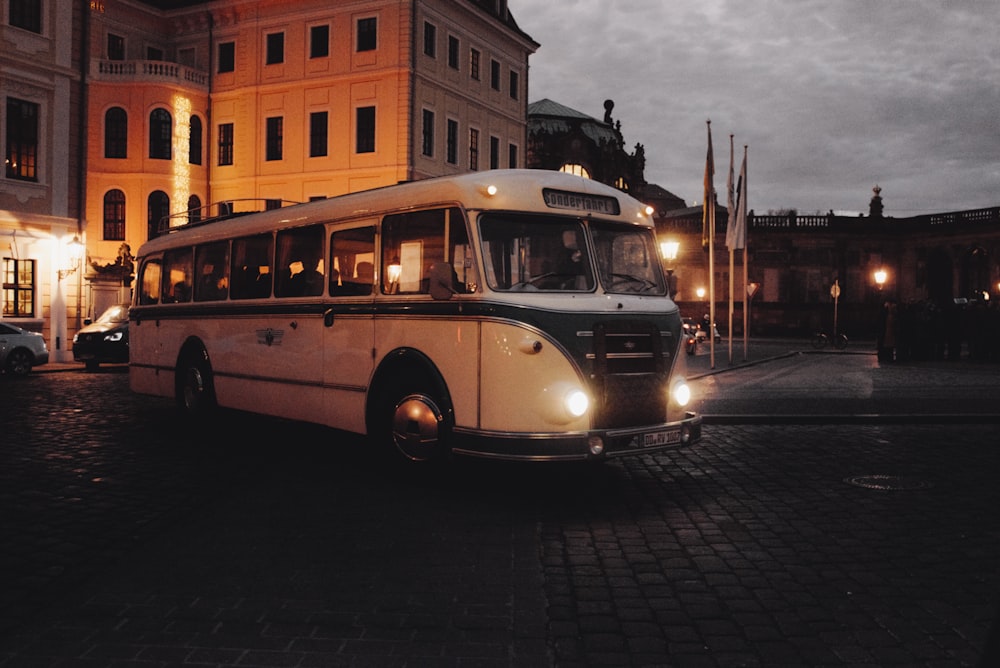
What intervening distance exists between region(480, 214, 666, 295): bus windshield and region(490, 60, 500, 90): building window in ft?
124

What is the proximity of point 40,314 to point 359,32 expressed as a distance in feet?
57.0

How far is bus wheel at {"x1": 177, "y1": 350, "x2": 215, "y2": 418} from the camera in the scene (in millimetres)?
12688

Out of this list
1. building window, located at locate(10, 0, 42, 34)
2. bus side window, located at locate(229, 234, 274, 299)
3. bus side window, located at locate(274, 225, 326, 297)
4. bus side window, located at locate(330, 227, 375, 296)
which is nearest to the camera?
bus side window, located at locate(330, 227, 375, 296)

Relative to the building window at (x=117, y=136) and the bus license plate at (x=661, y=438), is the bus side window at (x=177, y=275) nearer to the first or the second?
the bus license plate at (x=661, y=438)

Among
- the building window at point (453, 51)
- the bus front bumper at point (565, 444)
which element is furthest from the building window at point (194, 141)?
the bus front bumper at point (565, 444)

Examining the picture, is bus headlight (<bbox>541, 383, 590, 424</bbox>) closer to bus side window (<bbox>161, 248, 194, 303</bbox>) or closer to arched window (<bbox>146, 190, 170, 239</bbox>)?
bus side window (<bbox>161, 248, 194, 303</bbox>)

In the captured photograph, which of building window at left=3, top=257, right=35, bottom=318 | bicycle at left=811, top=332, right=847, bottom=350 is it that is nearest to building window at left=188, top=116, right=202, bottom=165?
building window at left=3, top=257, right=35, bottom=318

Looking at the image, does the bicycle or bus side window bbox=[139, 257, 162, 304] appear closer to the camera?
bus side window bbox=[139, 257, 162, 304]

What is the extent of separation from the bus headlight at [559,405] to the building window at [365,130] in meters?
33.0

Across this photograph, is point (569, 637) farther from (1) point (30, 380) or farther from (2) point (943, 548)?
(1) point (30, 380)

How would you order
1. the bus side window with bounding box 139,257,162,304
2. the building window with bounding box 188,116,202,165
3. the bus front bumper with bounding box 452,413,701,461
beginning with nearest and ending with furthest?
1. the bus front bumper with bounding box 452,413,701,461
2. the bus side window with bounding box 139,257,162,304
3. the building window with bounding box 188,116,202,165

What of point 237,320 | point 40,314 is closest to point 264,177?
point 40,314

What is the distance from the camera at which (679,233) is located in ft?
213

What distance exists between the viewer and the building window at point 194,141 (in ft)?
133
